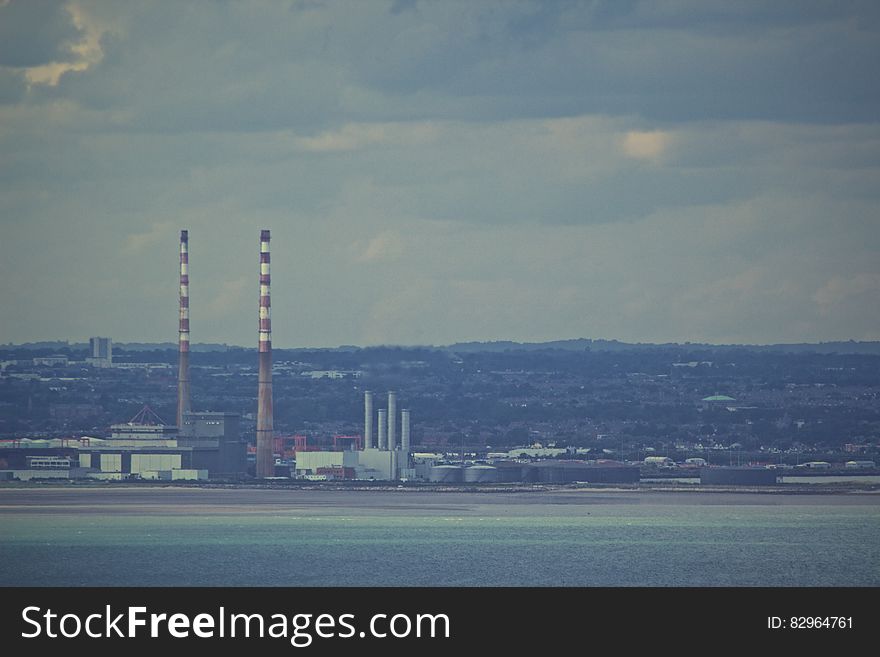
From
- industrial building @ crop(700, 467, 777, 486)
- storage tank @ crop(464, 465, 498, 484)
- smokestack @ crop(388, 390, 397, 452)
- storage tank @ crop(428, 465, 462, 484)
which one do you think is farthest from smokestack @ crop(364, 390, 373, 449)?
industrial building @ crop(700, 467, 777, 486)

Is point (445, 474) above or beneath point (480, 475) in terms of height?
above

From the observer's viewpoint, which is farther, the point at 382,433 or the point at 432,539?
the point at 382,433

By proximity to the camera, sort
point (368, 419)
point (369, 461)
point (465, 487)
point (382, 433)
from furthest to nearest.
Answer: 1. point (382, 433)
2. point (369, 461)
3. point (368, 419)
4. point (465, 487)

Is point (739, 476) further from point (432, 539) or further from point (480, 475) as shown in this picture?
point (432, 539)

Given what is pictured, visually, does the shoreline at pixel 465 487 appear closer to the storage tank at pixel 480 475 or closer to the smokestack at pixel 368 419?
the storage tank at pixel 480 475


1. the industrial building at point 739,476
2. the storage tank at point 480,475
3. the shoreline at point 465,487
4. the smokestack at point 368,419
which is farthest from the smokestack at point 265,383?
the industrial building at point 739,476

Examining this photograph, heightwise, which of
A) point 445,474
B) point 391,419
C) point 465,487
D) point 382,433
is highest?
point 391,419

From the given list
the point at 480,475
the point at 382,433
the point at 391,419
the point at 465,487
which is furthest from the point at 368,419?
the point at 480,475

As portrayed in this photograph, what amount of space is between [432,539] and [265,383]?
49.1 m

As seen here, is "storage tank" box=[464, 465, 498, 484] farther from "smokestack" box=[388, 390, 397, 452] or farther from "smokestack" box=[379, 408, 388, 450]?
"smokestack" box=[379, 408, 388, 450]

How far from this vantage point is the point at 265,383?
159875 mm

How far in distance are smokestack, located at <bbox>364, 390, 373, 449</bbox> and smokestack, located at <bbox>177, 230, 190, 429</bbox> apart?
49.5 feet
